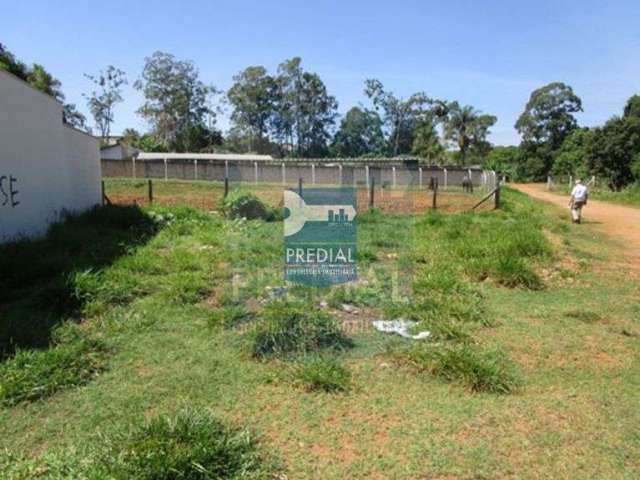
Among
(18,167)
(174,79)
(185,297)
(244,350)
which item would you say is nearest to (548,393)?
(244,350)

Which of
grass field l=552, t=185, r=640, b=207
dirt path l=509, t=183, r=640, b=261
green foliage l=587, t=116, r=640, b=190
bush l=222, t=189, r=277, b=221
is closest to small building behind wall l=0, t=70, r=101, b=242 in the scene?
bush l=222, t=189, r=277, b=221

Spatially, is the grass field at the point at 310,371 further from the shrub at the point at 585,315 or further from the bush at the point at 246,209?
the bush at the point at 246,209

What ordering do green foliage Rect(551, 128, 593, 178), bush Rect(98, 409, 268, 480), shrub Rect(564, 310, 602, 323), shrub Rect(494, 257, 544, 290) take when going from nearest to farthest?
1. bush Rect(98, 409, 268, 480)
2. shrub Rect(564, 310, 602, 323)
3. shrub Rect(494, 257, 544, 290)
4. green foliage Rect(551, 128, 593, 178)

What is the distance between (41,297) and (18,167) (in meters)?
3.61

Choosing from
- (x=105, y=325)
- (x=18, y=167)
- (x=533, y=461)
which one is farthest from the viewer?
(x=18, y=167)

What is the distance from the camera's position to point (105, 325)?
3832 millimetres

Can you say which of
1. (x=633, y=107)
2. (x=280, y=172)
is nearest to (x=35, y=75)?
(x=280, y=172)

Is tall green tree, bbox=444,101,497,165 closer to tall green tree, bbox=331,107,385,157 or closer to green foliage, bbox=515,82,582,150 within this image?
green foliage, bbox=515,82,582,150

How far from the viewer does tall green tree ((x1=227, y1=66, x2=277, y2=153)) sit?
5734cm

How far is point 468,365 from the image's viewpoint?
10.1 ft

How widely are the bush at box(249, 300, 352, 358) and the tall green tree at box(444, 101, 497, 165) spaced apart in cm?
4075

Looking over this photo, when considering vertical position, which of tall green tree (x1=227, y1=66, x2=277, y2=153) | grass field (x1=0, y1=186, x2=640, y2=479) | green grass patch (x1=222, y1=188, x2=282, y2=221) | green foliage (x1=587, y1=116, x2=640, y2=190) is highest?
tall green tree (x1=227, y1=66, x2=277, y2=153)

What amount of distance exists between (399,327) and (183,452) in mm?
2368

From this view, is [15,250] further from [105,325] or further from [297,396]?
[297,396]
